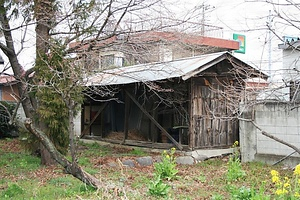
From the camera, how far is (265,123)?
10344mm

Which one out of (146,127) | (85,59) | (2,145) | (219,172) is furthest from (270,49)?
(2,145)

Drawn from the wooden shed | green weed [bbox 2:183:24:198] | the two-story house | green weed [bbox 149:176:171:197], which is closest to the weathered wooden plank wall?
the wooden shed

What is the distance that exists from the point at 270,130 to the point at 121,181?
186 inches

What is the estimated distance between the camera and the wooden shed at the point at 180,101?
1103 centimetres

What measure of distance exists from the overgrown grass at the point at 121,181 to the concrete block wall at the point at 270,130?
43cm

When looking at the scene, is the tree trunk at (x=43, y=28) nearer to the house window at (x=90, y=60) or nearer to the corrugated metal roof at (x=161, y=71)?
the house window at (x=90, y=60)

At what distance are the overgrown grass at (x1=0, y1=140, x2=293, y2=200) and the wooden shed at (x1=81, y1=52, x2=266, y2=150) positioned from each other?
112cm

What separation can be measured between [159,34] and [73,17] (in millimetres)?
2159

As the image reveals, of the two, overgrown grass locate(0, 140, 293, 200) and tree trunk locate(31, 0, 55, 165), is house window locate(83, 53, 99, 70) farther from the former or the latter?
overgrown grass locate(0, 140, 293, 200)

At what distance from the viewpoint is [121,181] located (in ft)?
25.0

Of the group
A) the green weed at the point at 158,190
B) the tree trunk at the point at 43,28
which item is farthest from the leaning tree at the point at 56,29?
the green weed at the point at 158,190

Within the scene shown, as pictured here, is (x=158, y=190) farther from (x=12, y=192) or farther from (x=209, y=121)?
(x=209, y=121)

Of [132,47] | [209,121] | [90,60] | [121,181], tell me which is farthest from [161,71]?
[121,181]

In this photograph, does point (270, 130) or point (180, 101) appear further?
point (180, 101)
